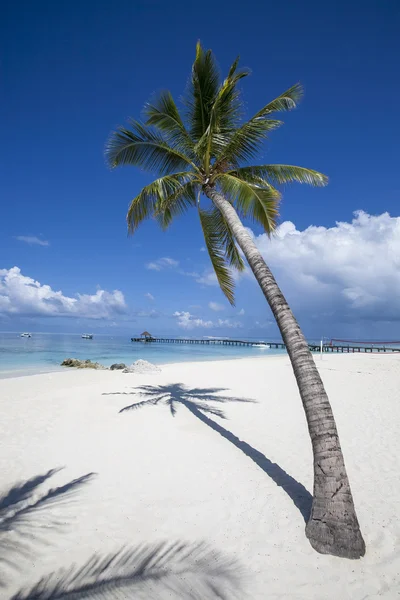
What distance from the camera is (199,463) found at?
589 cm

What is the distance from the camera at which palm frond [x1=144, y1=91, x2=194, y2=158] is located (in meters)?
7.44

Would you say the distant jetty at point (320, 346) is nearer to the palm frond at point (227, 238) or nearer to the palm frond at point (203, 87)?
the palm frond at point (227, 238)

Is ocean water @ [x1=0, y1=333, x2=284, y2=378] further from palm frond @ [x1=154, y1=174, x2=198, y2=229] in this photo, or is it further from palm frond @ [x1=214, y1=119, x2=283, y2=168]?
palm frond @ [x1=214, y1=119, x2=283, y2=168]

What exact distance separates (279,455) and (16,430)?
5.87 meters

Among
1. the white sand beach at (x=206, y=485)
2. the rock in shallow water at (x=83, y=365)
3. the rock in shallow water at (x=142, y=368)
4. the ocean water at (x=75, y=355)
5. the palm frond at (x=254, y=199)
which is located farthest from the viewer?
the ocean water at (x=75, y=355)

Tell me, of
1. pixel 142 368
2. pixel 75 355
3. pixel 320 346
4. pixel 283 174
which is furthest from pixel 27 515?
pixel 75 355

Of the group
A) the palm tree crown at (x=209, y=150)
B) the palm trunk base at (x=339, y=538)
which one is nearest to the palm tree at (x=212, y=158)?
the palm tree crown at (x=209, y=150)

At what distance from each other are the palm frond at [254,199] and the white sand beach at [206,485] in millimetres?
4814

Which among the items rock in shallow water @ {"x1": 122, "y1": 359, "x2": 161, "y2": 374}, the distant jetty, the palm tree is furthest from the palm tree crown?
the distant jetty

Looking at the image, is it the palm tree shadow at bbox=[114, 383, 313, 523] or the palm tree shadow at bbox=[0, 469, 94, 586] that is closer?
the palm tree shadow at bbox=[0, 469, 94, 586]

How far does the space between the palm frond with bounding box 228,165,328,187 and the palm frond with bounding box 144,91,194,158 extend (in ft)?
4.21

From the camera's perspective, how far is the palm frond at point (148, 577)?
2951 mm

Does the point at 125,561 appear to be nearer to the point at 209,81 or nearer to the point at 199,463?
the point at 199,463

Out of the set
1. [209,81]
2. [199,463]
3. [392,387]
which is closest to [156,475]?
[199,463]
